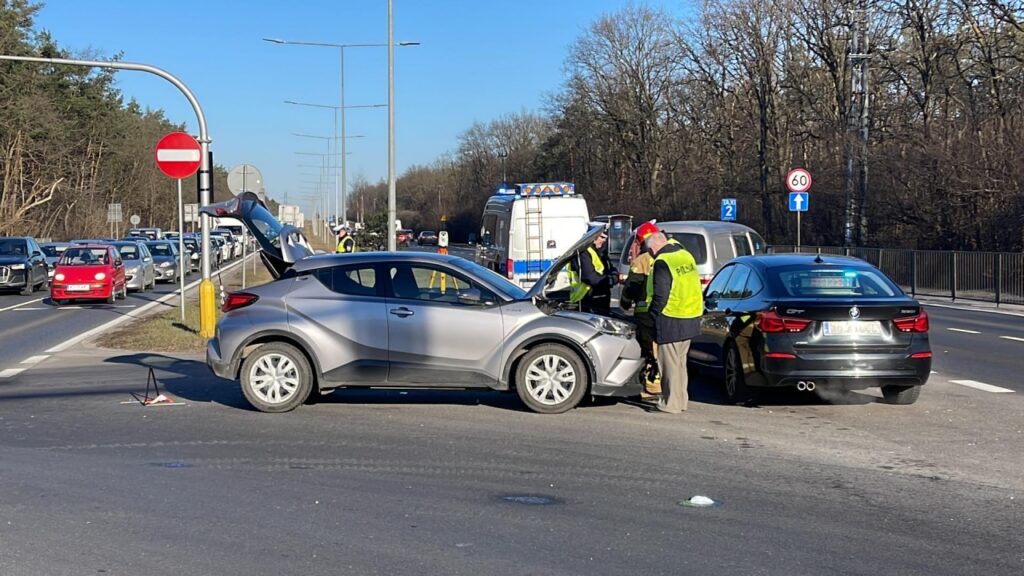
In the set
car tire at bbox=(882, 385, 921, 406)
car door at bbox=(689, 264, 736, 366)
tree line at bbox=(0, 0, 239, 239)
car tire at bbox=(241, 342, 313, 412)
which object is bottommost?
car tire at bbox=(882, 385, 921, 406)

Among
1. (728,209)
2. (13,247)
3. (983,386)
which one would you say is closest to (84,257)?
(13,247)

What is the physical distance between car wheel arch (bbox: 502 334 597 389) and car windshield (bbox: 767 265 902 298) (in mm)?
2061

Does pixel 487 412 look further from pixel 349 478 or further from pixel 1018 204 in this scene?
pixel 1018 204

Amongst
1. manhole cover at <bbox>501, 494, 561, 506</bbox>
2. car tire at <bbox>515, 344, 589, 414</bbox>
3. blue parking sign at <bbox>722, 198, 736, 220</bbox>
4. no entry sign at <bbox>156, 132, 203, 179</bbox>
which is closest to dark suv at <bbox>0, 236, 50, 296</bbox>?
no entry sign at <bbox>156, 132, 203, 179</bbox>

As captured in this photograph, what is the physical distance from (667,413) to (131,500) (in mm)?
5430

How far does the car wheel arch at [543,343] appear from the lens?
10.9 meters

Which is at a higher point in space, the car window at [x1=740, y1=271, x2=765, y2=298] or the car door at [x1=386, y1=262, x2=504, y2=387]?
the car window at [x1=740, y1=271, x2=765, y2=298]

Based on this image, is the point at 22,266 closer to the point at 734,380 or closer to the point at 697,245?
the point at 697,245

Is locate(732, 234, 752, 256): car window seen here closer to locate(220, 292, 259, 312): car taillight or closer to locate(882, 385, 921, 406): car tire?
locate(882, 385, 921, 406): car tire

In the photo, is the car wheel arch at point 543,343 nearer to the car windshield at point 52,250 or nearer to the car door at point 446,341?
the car door at point 446,341

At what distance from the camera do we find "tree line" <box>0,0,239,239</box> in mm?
57906

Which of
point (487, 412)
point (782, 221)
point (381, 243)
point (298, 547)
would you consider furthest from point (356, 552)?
point (782, 221)

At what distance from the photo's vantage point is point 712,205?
194ft

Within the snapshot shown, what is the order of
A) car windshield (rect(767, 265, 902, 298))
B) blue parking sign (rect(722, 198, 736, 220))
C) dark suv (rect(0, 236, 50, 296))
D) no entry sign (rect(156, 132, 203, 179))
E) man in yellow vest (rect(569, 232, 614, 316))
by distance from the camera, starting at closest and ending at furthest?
1. car windshield (rect(767, 265, 902, 298))
2. man in yellow vest (rect(569, 232, 614, 316))
3. no entry sign (rect(156, 132, 203, 179))
4. dark suv (rect(0, 236, 50, 296))
5. blue parking sign (rect(722, 198, 736, 220))
